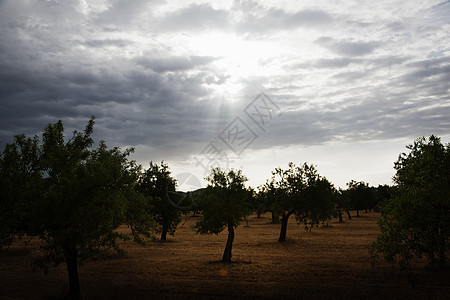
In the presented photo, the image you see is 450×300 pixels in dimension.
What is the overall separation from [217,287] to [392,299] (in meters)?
10.7

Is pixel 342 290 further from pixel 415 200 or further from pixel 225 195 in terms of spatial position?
pixel 225 195

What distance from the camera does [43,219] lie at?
50.0 ft

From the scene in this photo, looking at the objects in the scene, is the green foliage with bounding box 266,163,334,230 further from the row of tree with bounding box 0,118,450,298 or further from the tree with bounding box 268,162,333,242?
the row of tree with bounding box 0,118,450,298

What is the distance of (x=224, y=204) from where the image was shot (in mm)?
29938

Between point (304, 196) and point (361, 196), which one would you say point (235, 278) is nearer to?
point (304, 196)

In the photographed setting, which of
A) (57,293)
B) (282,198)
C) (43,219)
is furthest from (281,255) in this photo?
(43,219)

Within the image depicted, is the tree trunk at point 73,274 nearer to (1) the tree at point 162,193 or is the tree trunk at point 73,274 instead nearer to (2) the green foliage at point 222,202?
(2) the green foliage at point 222,202

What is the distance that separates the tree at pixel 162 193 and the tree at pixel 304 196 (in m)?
17.4

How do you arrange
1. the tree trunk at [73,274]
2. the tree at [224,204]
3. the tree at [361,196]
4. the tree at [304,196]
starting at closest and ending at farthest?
the tree trunk at [73,274]
the tree at [224,204]
the tree at [304,196]
the tree at [361,196]

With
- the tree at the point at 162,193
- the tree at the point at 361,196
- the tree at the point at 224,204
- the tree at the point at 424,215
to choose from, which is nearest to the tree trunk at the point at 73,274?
the tree at the point at 224,204

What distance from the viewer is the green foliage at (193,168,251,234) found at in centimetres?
2966

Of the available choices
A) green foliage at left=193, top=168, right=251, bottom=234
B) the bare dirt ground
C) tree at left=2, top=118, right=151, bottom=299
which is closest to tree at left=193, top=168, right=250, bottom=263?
green foliage at left=193, top=168, right=251, bottom=234

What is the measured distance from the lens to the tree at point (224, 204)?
2962 centimetres

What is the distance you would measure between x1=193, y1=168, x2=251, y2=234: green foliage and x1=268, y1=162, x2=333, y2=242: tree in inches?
663
